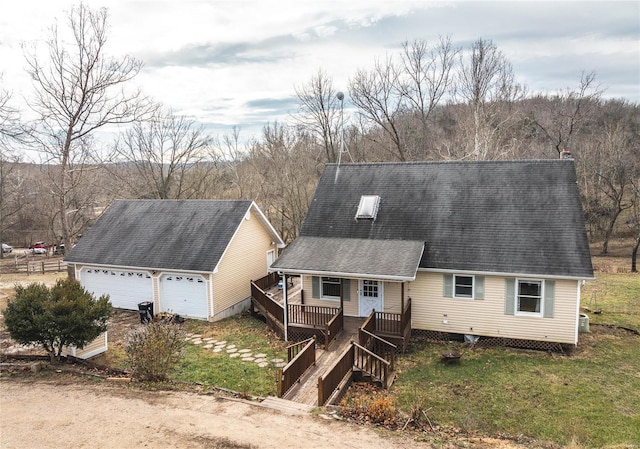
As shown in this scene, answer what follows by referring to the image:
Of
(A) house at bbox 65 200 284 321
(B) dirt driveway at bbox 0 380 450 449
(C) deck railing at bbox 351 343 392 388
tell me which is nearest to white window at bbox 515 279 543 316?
(C) deck railing at bbox 351 343 392 388

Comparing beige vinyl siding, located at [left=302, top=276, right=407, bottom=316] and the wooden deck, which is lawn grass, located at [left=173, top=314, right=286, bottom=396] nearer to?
the wooden deck

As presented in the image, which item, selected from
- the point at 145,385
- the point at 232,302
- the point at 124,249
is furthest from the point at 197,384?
the point at 124,249

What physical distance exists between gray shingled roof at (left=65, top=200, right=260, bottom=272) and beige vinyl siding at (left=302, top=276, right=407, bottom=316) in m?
4.07

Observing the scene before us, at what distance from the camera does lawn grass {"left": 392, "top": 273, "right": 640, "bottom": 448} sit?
977 cm

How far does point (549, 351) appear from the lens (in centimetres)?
1434

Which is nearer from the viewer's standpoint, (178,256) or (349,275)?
(349,275)

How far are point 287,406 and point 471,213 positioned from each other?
10522mm

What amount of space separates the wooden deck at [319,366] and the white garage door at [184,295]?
639 cm

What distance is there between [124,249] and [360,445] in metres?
16.1

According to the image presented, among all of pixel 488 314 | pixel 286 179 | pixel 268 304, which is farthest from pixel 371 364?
pixel 286 179

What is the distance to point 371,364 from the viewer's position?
11984mm

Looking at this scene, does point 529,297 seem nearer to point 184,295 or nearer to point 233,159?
point 184,295

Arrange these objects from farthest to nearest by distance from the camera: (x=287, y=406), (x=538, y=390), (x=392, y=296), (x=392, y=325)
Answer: (x=392, y=296), (x=392, y=325), (x=538, y=390), (x=287, y=406)

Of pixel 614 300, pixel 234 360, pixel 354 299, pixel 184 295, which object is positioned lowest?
pixel 614 300
